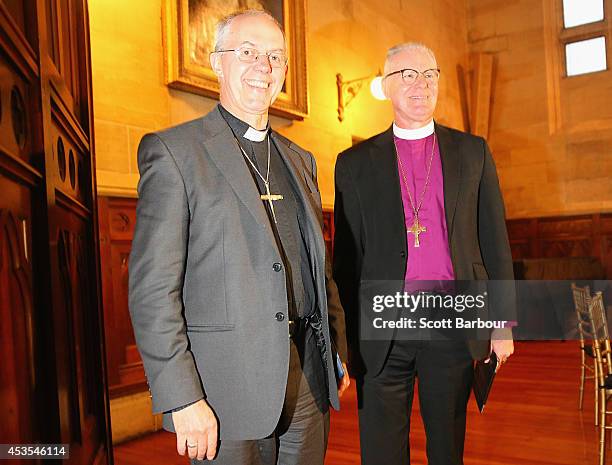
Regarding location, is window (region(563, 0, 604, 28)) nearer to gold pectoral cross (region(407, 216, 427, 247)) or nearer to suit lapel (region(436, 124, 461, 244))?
suit lapel (region(436, 124, 461, 244))

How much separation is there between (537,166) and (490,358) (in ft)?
31.3

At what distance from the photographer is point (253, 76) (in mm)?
1688

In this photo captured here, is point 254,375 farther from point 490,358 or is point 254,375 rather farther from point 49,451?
point 490,358

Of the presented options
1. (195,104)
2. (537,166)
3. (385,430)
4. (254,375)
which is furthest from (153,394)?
(537,166)

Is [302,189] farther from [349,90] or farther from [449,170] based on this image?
[349,90]

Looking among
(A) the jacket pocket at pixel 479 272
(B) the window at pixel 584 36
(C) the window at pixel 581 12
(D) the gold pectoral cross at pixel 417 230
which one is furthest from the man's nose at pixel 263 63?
(C) the window at pixel 581 12

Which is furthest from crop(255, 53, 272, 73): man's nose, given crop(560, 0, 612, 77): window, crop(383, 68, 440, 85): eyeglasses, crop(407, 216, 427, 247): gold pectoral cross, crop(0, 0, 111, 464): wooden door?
crop(560, 0, 612, 77): window

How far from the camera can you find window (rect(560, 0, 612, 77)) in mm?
10812

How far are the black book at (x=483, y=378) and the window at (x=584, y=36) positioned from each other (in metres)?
9.99

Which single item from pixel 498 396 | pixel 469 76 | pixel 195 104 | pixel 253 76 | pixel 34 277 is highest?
pixel 469 76

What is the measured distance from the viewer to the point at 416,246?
7.89 feet

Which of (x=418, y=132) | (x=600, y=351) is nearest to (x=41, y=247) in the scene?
(x=418, y=132)

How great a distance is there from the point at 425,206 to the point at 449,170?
0.17 m

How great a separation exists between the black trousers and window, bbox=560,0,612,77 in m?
10.1
